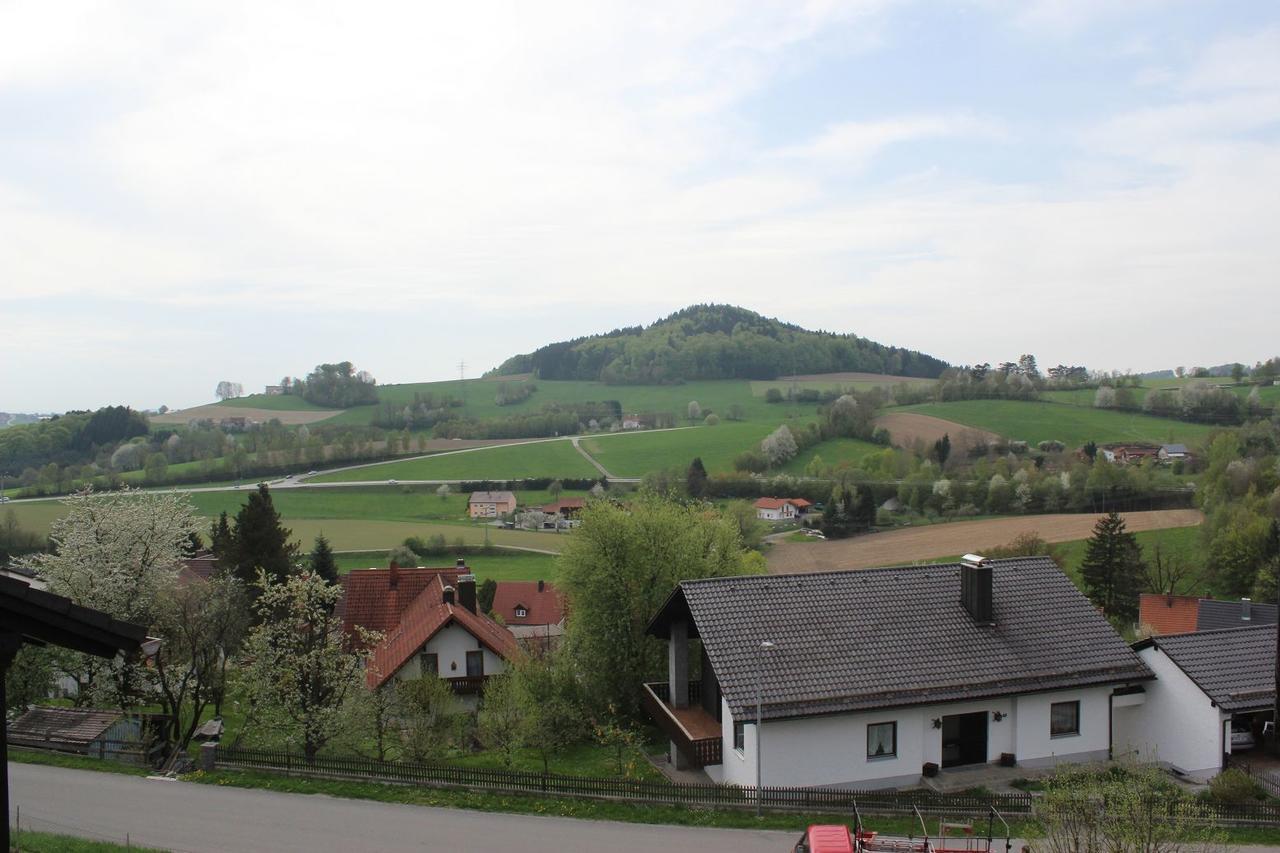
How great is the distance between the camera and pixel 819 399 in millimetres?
172625

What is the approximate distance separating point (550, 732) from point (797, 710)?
8.29m

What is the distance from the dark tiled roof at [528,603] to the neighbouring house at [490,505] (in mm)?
40100

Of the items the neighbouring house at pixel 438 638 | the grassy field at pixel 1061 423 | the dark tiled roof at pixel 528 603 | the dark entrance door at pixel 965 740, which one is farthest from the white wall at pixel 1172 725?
the grassy field at pixel 1061 423

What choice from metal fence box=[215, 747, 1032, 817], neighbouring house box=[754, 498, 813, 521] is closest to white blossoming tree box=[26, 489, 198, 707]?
metal fence box=[215, 747, 1032, 817]

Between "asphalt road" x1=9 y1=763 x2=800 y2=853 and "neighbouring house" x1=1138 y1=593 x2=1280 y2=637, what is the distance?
95.9 feet

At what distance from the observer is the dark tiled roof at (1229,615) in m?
39.1

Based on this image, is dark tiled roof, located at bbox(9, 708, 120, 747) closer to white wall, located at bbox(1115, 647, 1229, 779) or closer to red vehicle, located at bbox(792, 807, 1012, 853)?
red vehicle, located at bbox(792, 807, 1012, 853)

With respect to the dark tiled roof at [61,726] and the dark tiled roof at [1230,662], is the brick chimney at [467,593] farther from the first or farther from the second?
the dark tiled roof at [1230,662]

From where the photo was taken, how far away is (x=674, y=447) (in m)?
134

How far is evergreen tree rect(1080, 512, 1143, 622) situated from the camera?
2477 inches

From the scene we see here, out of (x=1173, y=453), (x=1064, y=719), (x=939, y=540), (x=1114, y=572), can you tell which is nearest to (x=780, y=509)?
(x=939, y=540)

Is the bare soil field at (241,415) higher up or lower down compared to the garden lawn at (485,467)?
higher up

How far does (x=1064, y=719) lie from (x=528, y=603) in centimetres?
4528

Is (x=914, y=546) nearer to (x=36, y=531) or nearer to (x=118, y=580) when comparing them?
(x=118, y=580)
